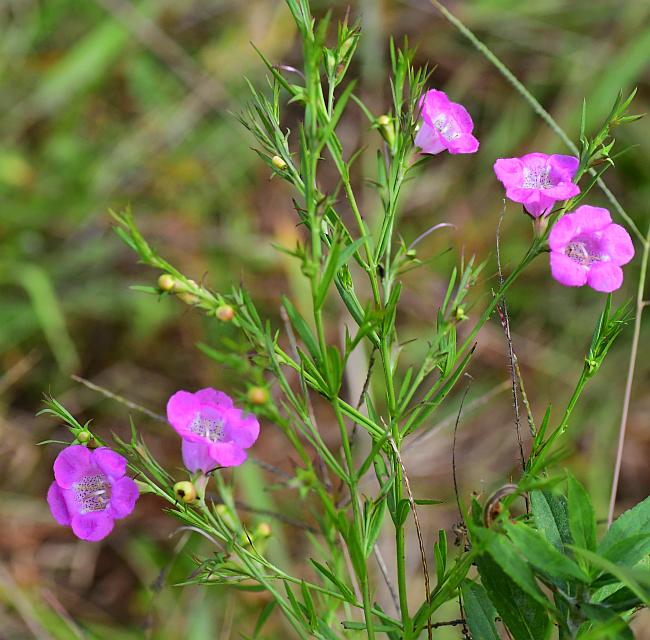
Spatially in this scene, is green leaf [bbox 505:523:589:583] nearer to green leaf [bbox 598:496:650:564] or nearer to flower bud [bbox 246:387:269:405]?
green leaf [bbox 598:496:650:564]

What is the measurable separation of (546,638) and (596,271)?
558 mm

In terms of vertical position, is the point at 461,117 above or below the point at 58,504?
above

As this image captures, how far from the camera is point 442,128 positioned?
1.36 metres

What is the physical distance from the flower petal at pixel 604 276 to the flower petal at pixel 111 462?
741 mm

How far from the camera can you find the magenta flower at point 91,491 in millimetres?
1187

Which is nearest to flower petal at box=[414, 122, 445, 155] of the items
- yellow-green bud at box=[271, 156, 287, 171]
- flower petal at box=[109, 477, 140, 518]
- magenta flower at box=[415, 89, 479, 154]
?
magenta flower at box=[415, 89, 479, 154]

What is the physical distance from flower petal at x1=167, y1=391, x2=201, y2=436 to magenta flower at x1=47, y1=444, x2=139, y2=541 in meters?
0.10

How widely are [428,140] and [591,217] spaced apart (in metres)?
0.30

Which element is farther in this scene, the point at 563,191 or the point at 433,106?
the point at 433,106

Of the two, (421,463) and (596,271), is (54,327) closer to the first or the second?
(421,463)

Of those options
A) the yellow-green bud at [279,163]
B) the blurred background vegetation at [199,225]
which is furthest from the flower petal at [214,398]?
the blurred background vegetation at [199,225]

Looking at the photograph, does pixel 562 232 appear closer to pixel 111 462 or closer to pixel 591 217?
pixel 591 217

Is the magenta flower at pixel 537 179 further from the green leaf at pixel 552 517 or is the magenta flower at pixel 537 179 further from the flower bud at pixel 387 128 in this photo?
the green leaf at pixel 552 517

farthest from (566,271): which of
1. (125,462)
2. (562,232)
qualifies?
(125,462)
